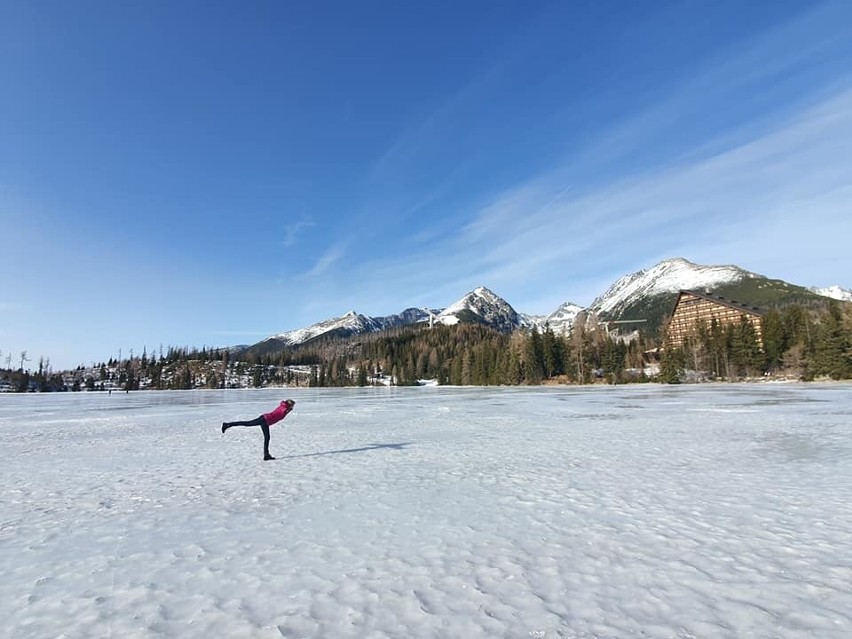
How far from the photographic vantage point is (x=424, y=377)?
176375 millimetres

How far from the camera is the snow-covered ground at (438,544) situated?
486cm

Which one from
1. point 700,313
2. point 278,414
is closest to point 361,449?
point 278,414

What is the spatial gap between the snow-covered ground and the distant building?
327ft

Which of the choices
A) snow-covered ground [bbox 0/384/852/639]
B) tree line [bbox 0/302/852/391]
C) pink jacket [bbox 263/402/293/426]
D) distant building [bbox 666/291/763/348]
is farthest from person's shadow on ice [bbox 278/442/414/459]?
distant building [bbox 666/291/763/348]

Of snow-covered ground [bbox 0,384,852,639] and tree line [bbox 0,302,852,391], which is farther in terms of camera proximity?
tree line [bbox 0,302,852,391]

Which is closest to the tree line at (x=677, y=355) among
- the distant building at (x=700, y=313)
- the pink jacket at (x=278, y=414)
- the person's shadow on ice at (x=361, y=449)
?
the distant building at (x=700, y=313)

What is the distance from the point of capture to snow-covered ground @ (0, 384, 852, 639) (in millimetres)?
4863

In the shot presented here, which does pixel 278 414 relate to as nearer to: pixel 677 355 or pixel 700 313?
pixel 677 355

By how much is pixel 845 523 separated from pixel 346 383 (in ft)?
559

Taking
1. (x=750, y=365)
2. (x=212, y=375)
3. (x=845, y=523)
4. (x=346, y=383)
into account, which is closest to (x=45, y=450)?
(x=845, y=523)

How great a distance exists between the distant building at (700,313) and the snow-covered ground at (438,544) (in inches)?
3921

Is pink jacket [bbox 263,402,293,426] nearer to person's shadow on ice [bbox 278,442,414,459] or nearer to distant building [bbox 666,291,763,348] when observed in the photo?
person's shadow on ice [bbox 278,442,414,459]

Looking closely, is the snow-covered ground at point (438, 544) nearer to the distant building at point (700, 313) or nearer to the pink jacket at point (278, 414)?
the pink jacket at point (278, 414)

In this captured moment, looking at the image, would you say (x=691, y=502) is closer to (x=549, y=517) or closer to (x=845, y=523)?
(x=845, y=523)
